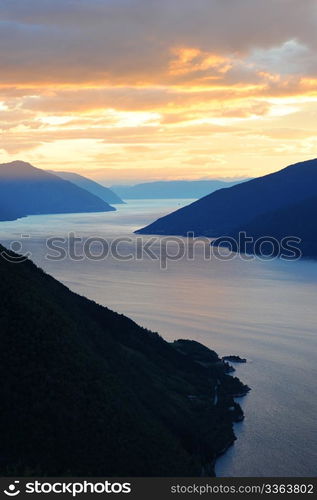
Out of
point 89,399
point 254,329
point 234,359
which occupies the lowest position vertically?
point 234,359

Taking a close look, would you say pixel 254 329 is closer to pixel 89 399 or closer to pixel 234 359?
pixel 234 359

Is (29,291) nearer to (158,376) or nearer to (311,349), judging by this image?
(158,376)

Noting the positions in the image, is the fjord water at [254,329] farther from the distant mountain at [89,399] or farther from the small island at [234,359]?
the distant mountain at [89,399]

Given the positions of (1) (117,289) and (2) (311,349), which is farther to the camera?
(1) (117,289)

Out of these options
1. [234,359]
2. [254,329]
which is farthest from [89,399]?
[254,329]

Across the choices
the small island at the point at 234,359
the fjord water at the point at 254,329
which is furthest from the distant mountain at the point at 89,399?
the small island at the point at 234,359

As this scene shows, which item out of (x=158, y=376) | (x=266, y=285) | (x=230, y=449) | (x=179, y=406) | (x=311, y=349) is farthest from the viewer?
(x=266, y=285)

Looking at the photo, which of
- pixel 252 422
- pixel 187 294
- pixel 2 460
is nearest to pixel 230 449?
pixel 252 422
